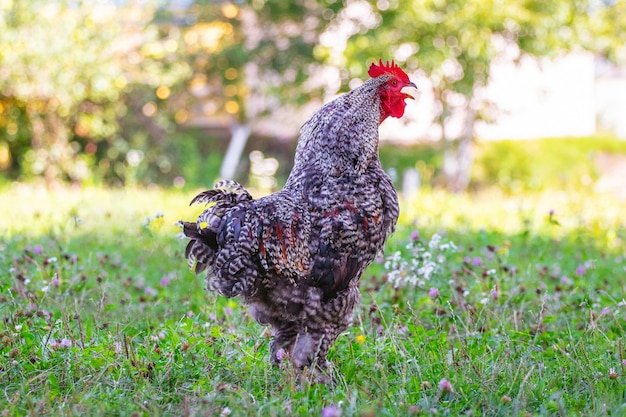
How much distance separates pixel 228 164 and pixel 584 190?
7117mm

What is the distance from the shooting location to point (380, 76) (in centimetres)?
444

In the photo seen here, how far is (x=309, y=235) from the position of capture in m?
3.84

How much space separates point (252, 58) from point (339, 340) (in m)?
10.1

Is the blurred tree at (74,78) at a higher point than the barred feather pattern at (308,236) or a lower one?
higher

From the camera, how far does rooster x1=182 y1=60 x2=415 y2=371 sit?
146 inches

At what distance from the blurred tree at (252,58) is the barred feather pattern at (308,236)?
870 cm

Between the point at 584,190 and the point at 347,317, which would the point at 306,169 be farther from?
the point at 584,190

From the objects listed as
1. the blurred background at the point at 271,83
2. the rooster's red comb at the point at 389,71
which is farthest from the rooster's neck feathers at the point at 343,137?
the blurred background at the point at 271,83

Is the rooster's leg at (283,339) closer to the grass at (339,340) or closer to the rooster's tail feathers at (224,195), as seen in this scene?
the grass at (339,340)

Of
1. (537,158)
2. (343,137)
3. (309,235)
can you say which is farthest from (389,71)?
(537,158)

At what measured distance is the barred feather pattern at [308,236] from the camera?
371cm

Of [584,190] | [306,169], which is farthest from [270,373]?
[584,190]

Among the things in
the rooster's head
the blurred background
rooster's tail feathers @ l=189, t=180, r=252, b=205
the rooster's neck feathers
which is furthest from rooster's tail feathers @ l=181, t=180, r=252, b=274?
the blurred background

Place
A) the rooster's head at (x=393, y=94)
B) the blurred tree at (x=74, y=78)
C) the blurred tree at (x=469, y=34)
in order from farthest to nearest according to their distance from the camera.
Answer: the blurred tree at (x=74, y=78) < the blurred tree at (x=469, y=34) < the rooster's head at (x=393, y=94)
